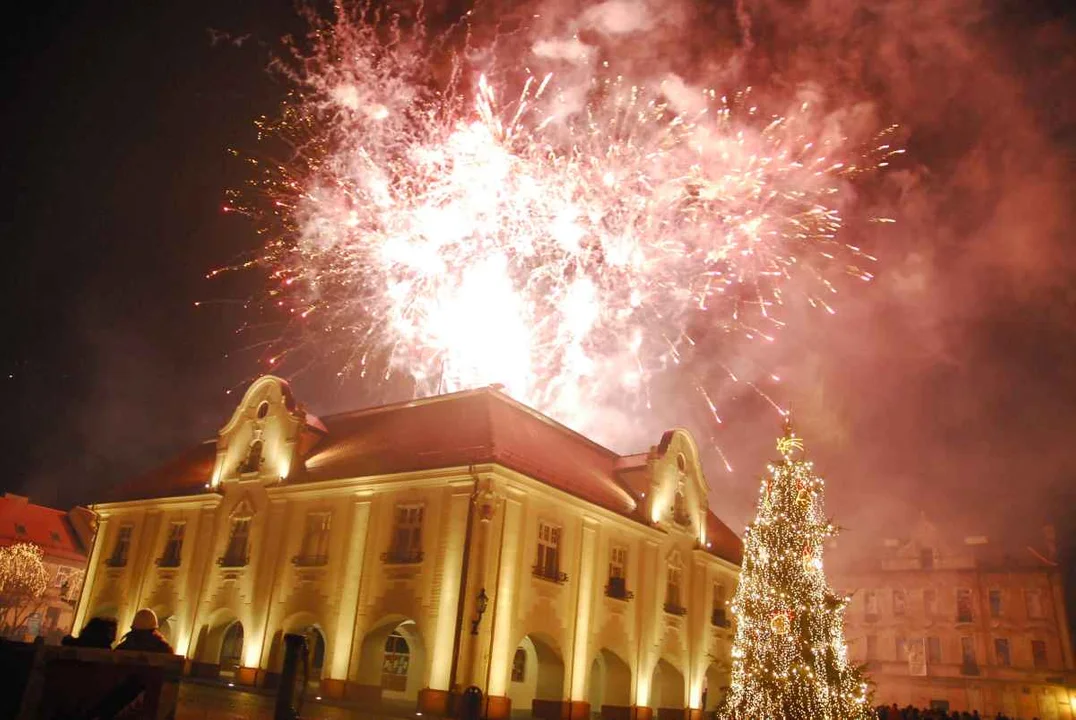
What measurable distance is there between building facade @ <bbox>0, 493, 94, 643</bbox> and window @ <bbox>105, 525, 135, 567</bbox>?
18192mm

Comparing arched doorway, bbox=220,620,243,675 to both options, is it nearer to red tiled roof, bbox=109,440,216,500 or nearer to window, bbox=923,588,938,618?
red tiled roof, bbox=109,440,216,500

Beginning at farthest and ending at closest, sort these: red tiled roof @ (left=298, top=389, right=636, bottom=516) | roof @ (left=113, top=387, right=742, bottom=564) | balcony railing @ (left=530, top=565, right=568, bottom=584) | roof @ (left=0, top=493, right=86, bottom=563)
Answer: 1. roof @ (left=0, top=493, right=86, bottom=563)
2. roof @ (left=113, top=387, right=742, bottom=564)
3. red tiled roof @ (left=298, top=389, right=636, bottom=516)
4. balcony railing @ (left=530, top=565, right=568, bottom=584)

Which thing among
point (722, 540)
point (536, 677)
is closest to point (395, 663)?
point (536, 677)

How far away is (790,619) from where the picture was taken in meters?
19.7

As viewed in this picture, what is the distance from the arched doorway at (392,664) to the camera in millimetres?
22812

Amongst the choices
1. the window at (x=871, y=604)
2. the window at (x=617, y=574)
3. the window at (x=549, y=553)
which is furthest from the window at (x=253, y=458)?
the window at (x=871, y=604)

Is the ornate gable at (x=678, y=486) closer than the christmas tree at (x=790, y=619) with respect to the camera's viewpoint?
No

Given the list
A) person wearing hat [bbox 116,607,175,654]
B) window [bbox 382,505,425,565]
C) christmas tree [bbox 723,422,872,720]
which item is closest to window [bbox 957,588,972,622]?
christmas tree [bbox 723,422,872,720]

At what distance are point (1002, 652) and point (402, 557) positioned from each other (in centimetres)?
4012

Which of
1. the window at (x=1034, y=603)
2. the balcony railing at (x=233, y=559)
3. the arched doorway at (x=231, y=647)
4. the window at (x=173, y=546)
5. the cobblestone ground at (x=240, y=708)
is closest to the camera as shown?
the cobblestone ground at (x=240, y=708)

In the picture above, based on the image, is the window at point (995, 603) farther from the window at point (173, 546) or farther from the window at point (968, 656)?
the window at point (173, 546)

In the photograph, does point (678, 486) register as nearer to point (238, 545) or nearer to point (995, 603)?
point (238, 545)

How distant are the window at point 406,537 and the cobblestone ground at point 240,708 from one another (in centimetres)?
398

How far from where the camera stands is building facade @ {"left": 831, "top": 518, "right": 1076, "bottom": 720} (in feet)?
149
